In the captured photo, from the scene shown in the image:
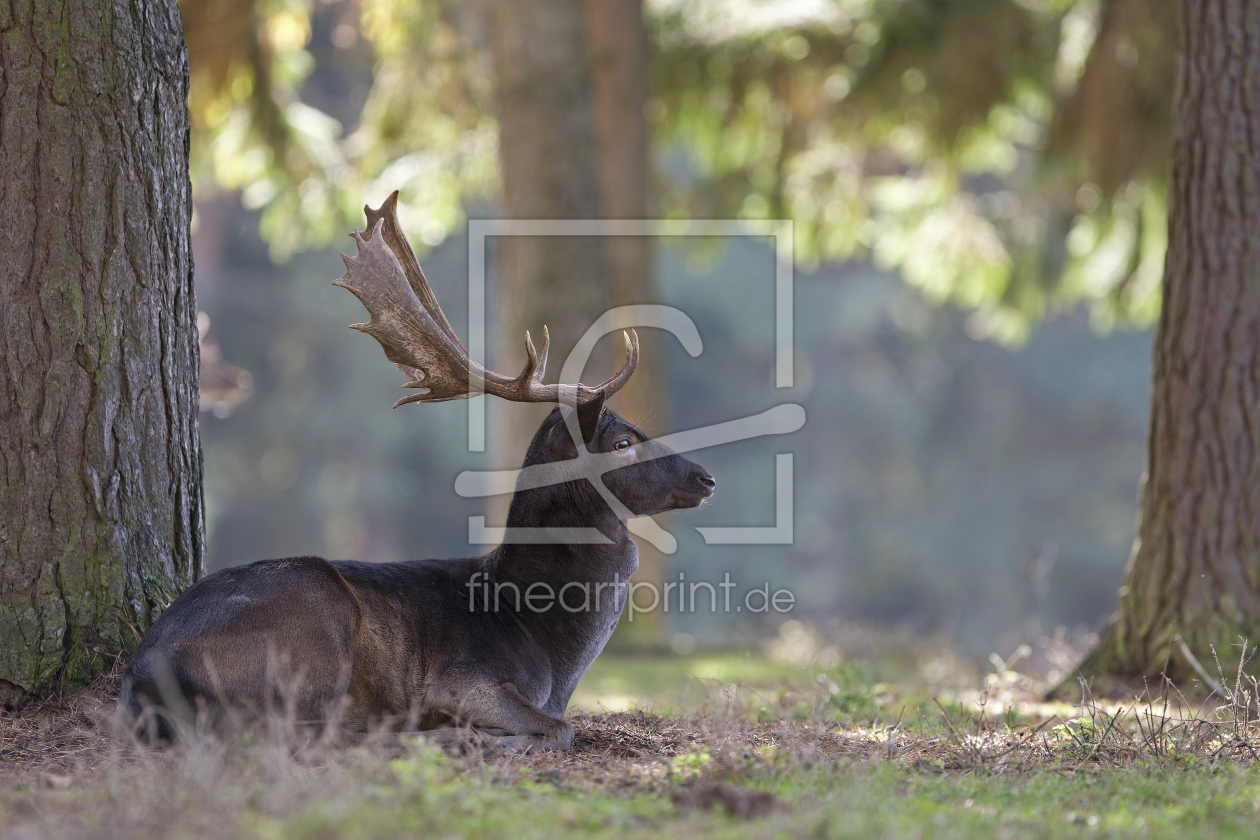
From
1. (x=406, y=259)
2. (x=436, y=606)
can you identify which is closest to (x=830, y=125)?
(x=406, y=259)

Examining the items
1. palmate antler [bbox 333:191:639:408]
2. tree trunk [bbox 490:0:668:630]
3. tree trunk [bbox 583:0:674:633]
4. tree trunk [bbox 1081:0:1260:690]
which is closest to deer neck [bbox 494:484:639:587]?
palmate antler [bbox 333:191:639:408]

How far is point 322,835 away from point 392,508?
32.2 m

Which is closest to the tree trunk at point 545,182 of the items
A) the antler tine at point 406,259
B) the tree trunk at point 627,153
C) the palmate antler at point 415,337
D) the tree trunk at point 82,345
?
the tree trunk at point 627,153

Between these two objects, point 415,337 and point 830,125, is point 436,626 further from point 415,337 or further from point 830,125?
point 830,125

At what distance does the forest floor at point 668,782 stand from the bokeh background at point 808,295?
837 centimetres

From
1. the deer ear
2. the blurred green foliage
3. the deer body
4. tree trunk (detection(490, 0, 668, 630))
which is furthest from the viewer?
the blurred green foliage

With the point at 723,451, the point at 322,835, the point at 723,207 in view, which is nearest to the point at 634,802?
the point at 322,835

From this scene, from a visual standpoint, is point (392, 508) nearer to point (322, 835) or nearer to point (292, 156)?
point (292, 156)

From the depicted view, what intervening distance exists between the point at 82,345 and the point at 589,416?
227cm

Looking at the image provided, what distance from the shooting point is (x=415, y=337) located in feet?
18.9

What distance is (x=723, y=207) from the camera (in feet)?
52.2

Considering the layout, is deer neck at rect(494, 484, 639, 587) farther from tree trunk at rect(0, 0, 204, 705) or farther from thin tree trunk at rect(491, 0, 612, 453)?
thin tree trunk at rect(491, 0, 612, 453)

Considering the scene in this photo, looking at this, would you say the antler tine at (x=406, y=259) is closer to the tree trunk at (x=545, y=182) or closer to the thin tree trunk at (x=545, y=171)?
the tree trunk at (x=545, y=182)

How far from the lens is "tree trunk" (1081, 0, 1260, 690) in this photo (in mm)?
6531
